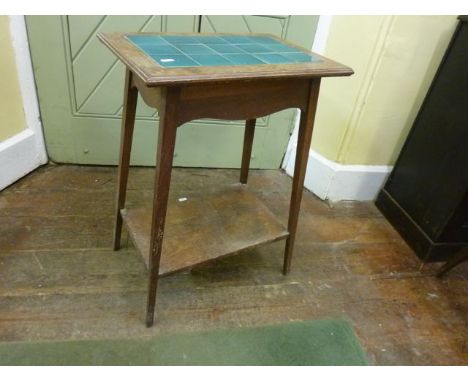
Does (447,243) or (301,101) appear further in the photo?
(447,243)

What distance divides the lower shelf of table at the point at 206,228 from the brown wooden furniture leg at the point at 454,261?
0.70 m

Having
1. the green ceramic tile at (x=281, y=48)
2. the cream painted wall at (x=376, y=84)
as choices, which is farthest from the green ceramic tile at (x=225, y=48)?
the cream painted wall at (x=376, y=84)

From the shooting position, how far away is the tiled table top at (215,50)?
93cm

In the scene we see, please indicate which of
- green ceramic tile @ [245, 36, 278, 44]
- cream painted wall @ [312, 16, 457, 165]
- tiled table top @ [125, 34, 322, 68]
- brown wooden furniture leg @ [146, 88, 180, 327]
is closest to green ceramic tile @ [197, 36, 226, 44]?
tiled table top @ [125, 34, 322, 68]

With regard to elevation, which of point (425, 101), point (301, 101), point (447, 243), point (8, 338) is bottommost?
point (8, 338)

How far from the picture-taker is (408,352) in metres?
1.24

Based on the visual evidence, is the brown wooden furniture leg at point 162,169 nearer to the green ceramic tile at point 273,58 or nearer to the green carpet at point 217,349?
the green carpet at point 217,349

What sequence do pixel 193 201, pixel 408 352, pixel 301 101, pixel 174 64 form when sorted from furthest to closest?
pixel 193 201, pixel 408 352, pixel 301 101, pixel 174 64

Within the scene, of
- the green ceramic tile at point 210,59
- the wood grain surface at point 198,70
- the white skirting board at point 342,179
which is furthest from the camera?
the white skirting board at point 342,179

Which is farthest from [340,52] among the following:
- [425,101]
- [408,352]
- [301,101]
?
[408,352]

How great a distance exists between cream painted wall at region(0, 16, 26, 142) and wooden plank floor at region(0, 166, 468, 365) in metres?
0.27

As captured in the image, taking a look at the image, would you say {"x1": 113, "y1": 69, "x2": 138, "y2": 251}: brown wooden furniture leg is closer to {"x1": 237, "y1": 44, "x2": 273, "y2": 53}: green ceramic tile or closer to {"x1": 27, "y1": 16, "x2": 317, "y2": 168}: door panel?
{"x1": 237, "y1": 44, "x2": 273, "y2": 53}: green ceramic tile

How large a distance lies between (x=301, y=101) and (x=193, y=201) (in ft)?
1.95
